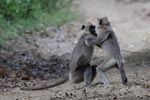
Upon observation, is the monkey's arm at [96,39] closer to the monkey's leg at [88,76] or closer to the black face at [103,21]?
the black face at [103,21]

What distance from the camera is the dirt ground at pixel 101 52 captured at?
7.83 metres

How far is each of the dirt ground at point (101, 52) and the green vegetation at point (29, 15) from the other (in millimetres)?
309

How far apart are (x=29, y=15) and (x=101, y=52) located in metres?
3.27

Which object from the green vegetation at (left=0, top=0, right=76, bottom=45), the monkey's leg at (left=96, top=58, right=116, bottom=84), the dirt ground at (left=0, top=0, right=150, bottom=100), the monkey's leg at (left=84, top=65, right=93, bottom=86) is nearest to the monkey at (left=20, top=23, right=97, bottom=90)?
the monkey's leg at (left=84, top=65, right=93, bottom=86)

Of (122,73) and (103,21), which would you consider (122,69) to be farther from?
(103,21)

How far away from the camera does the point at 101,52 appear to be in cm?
1286

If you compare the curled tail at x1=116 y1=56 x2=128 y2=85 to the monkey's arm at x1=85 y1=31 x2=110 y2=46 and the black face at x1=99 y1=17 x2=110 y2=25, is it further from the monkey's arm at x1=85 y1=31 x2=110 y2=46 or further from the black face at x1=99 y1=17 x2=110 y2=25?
the black face at x1=99 y1=17 x2=110 y2=25

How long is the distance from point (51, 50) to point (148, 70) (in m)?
3.67

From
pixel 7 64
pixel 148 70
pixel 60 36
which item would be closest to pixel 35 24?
pixel 60 36

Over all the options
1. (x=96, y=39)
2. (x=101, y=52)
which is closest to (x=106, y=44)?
(x=96, y=39)

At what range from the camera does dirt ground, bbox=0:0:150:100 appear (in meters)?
7.83

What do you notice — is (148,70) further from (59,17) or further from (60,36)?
(59,17)

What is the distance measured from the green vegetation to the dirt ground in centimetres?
31

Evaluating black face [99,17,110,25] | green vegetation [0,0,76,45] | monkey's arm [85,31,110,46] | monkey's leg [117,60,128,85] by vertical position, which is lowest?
monkey's leg [117,60,128,85]
